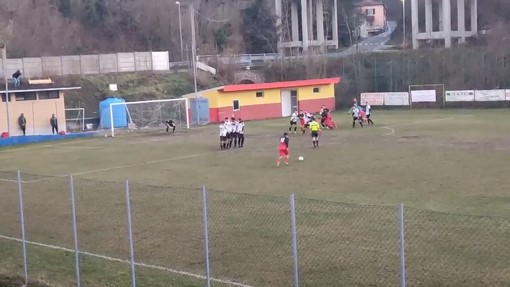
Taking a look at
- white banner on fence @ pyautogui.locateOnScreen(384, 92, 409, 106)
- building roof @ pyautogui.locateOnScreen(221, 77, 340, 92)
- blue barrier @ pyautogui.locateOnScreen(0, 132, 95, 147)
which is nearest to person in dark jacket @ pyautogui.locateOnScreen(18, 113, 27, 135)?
blue barrier @ pyautogui.locateOnScreen(0, 132, 95, 147)

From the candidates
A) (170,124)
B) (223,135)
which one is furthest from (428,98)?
(223,135)

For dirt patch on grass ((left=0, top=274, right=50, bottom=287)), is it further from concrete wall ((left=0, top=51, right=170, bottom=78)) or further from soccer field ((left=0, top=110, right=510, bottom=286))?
concrete wall ((left=0, top=51, right=170, bottom=78))

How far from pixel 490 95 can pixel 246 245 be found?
165 ft

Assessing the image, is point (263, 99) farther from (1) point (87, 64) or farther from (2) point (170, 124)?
(1) point (87, 64)

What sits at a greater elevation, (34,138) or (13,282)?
(34,138)

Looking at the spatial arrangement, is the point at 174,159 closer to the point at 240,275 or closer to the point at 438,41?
the point at 240,275

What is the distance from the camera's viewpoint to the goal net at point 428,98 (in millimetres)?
62188

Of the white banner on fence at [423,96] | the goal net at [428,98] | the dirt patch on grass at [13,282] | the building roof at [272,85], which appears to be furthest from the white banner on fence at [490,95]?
the dirt patch on grass at [13,282]

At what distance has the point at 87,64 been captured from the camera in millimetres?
69125

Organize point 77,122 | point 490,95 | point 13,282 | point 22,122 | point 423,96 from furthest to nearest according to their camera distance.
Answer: point 423,96
point 490,95
point 77,122
point 22,122
point 13,282

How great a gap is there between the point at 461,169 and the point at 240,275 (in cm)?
1438

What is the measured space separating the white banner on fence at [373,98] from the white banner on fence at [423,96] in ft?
11.3

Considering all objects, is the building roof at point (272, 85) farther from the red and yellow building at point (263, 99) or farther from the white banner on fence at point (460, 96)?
the white banner on fence at point (460, 96)

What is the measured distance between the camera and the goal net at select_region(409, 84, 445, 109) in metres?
62.2
